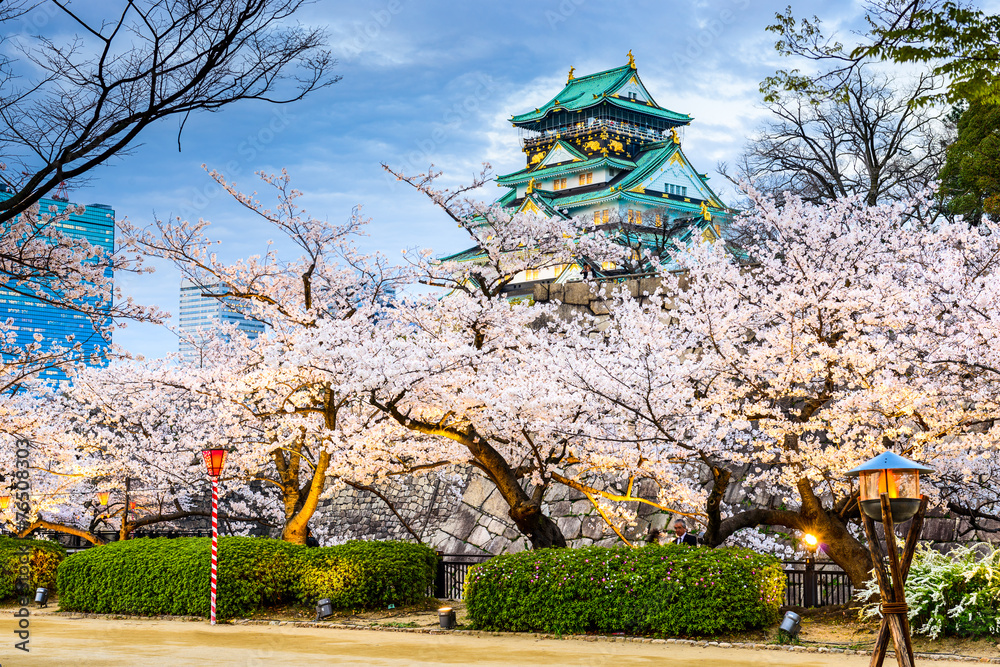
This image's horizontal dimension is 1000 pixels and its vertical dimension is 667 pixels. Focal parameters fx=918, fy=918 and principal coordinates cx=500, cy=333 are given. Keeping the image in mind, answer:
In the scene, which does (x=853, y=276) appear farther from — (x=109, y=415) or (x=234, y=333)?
(x=109, y=415)

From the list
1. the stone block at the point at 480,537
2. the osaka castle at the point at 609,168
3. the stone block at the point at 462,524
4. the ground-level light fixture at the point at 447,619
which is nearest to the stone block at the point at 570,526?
the stone block at the point at 480,537

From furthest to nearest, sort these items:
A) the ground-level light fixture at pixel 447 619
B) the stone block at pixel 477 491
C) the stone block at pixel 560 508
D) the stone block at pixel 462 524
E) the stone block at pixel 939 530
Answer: the stone block at pixel 477 491, the stone block at pixel 462 524, the stone block at pixel 560 508, the stone block at pixel 939 530, the ground-level light fixture at pixel 447 619

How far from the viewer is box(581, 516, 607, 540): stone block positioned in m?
20.7

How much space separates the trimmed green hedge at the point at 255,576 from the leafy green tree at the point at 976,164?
47.9 ft

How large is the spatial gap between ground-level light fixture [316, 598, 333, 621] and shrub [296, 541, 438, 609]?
0.30 meters

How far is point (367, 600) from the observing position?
15164 millimetres

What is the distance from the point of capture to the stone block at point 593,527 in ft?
68.0

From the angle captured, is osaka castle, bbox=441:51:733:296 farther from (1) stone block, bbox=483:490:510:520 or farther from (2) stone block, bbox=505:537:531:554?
(2) stone block, bbox=505:537:531:554

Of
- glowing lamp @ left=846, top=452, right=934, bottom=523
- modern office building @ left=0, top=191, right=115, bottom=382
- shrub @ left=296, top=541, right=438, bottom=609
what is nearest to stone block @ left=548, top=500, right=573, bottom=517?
shrub @ left=296, top=541, right=438, bottom=609

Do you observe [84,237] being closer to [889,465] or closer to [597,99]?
[889,465]

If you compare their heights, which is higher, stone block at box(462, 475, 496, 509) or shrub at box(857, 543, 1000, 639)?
stone block at box(462, 475, 496, 509)

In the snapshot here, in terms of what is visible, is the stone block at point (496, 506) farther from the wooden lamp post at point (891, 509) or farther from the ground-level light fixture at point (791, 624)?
the wooden lamp post at point (891, 509)

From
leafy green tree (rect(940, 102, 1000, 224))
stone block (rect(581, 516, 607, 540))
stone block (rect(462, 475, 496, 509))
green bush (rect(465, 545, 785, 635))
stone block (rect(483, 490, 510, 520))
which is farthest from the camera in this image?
stone block (rect(462, 475, 496, 509))

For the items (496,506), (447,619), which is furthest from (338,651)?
(496,506)
